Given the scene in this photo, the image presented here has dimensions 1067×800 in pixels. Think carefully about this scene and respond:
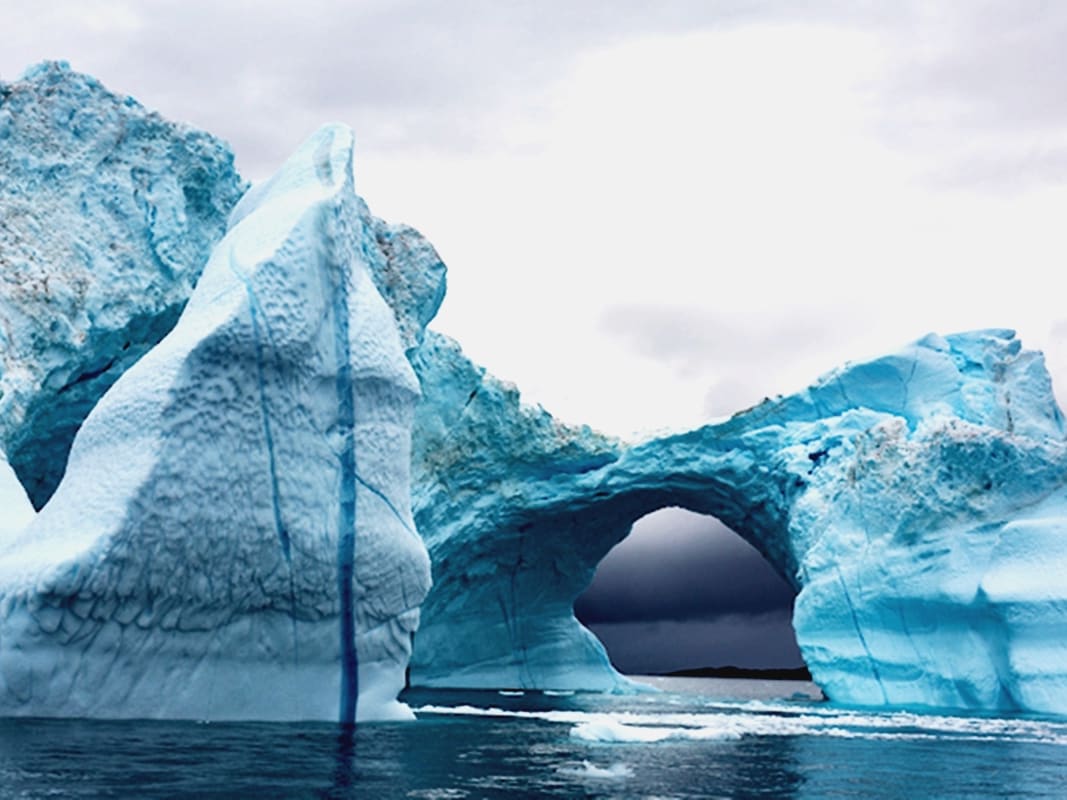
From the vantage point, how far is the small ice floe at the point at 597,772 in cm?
661

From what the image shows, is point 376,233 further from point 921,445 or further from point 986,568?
point 986,568

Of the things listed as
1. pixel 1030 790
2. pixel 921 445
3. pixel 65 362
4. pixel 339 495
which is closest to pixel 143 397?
pixel 339 495

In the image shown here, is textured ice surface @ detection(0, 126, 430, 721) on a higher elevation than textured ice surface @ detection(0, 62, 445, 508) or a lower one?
lower

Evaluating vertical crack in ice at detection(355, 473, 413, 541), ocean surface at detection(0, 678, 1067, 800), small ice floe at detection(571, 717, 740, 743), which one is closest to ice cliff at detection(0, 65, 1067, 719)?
vertical crack in ice at detection(355, 473, 413, 541)

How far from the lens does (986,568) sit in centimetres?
1606

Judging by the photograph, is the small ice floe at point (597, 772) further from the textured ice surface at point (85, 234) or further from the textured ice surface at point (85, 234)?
the textured ice surface at point (85, 234)

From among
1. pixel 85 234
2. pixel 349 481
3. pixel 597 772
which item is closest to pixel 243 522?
pixel 349 481

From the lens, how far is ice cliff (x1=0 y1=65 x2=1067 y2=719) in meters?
Answer: 8.98

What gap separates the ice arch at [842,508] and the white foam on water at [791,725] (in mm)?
1784

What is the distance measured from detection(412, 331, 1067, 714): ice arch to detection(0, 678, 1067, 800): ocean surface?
4.97 meters

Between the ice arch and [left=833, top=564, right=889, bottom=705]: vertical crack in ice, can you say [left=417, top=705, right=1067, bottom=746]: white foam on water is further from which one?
[left=833, top=564, right=889, bottom=705]: vertical crack in ice

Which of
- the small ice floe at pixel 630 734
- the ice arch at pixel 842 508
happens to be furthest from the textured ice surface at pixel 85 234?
the small ice floe at pixel 630 734

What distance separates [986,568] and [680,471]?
5524 millimetres

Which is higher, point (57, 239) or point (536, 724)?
point (57, 239)
